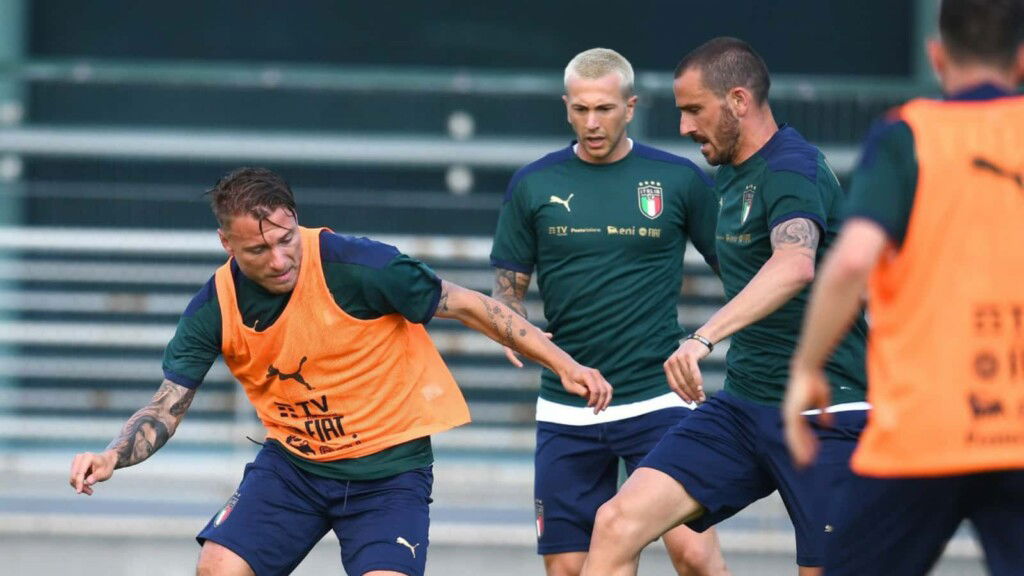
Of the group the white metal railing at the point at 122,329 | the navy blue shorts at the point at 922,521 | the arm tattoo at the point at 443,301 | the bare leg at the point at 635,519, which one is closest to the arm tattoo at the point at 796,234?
the bare leg at the point at 635,519

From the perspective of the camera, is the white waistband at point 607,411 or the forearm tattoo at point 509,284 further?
the forearm tattoo at point 509,284

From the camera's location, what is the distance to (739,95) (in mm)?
5684

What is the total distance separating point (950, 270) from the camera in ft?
12.3

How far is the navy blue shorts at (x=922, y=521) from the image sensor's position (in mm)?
3908

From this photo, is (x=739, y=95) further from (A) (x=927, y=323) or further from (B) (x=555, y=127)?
(B) (x=555, y=127)

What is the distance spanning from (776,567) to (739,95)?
10.6ft

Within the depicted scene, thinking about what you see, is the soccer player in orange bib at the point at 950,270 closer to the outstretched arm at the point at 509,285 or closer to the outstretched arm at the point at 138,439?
the outstretched arm at the point at 138,439

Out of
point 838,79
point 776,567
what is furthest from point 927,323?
point 838,79

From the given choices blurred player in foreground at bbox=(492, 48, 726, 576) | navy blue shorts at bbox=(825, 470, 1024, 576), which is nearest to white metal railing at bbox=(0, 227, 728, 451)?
blurred player in foreground at bbox=(492, 48, 726, 576)

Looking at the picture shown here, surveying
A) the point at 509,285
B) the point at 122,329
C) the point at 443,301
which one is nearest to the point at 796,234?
the point at 443,301

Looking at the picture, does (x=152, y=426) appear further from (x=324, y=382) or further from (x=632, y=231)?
(x=632, y=231)

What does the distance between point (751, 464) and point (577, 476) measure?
1.07 meters

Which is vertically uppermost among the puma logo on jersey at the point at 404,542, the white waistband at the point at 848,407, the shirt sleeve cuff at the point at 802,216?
the shirt sleeve cuff at the point at 802,216

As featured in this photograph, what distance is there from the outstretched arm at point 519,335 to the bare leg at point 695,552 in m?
1.05
